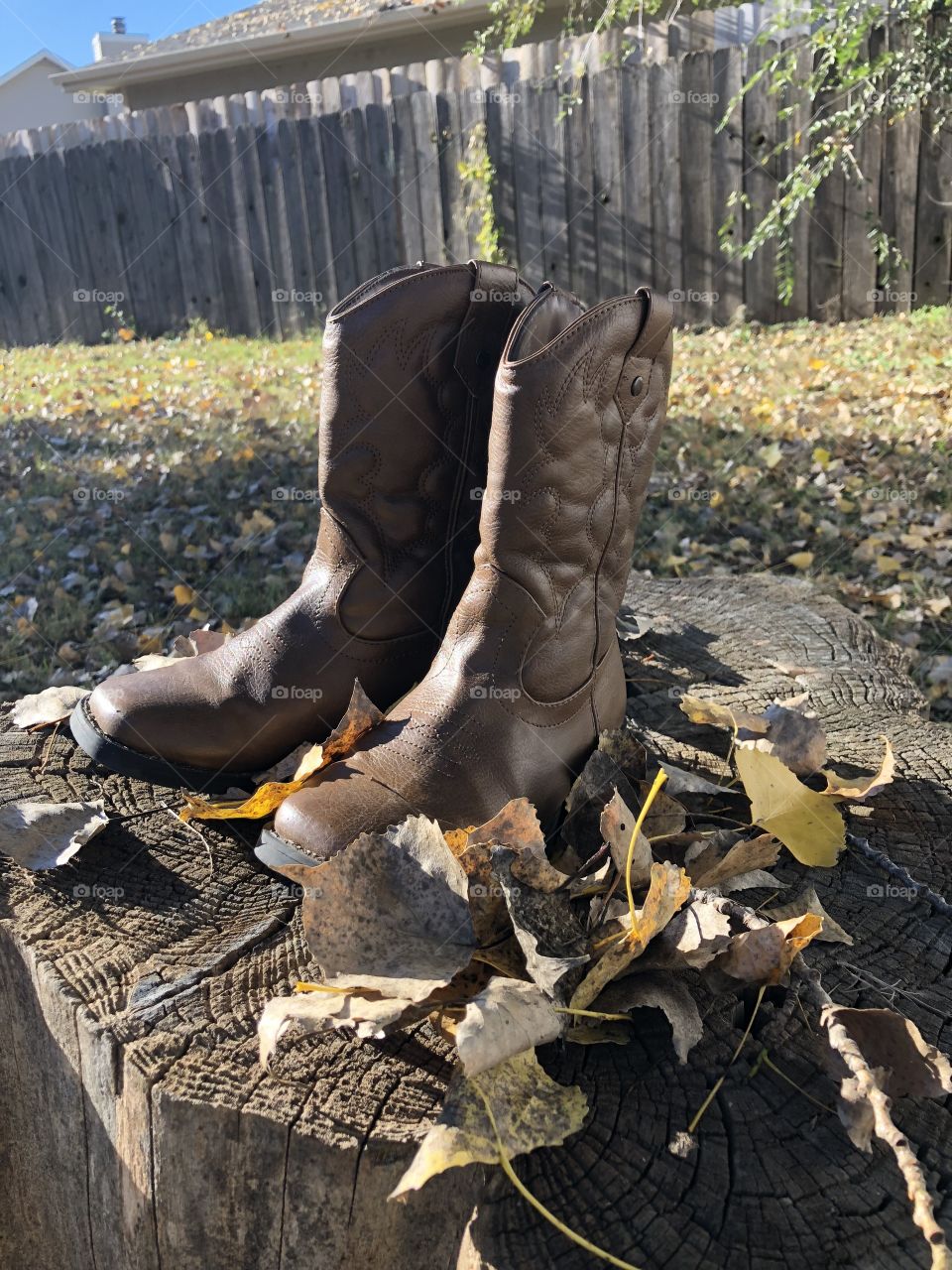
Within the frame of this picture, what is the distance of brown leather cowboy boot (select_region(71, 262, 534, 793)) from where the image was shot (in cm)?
172

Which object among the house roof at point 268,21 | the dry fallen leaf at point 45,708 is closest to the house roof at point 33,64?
the house roof at point 268,21

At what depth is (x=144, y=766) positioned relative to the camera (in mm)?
1793

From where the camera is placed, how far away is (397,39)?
12.2 m

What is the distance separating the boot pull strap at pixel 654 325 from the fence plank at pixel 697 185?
612cm

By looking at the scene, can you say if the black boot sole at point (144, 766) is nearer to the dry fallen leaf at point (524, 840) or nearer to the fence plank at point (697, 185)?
the dry fallen leaf at point (524, 840)

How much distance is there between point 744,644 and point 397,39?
481 inches

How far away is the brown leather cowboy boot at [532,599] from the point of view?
58.2 inches

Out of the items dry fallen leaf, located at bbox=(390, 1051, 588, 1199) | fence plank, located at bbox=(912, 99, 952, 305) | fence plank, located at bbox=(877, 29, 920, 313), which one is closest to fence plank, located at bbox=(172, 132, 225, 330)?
fence plank, located at bbox=(877, 29, 920, 313)

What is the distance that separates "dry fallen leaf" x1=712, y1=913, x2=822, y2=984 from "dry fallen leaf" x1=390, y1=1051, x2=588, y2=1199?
0.27m

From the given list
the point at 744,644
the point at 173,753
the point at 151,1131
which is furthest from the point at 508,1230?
the point at 744,644

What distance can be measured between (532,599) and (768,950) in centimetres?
64

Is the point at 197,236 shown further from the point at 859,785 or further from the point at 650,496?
the point at 859,785

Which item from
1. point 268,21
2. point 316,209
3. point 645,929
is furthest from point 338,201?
point 645,929

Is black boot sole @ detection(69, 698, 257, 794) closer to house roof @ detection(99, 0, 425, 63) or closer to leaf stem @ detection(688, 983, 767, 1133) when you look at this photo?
leaf stem @ detection(688, 983, 767, 1133)
